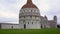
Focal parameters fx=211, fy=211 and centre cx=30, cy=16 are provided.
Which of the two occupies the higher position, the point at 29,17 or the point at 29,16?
the point at 29,16

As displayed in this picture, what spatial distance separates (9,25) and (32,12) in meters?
11.5

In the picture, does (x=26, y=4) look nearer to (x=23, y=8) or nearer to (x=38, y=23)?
(x=23, y=8)

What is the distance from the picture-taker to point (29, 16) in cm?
8375

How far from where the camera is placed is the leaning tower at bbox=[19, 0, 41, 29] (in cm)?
8325

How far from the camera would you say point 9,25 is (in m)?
87.9

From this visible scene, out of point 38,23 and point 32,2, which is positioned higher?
point 32,2

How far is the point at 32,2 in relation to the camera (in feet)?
285

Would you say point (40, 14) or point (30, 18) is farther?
point (40, 14)

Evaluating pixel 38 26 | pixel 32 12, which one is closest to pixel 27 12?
pixel 32 12

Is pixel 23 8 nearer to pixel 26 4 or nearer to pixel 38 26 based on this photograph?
pixel 26 4

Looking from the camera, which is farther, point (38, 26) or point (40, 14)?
point (40, 14)

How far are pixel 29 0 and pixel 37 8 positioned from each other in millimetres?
4625

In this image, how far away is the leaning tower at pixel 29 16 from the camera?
83250 millimetres

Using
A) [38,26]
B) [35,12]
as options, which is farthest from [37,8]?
[38,26]
